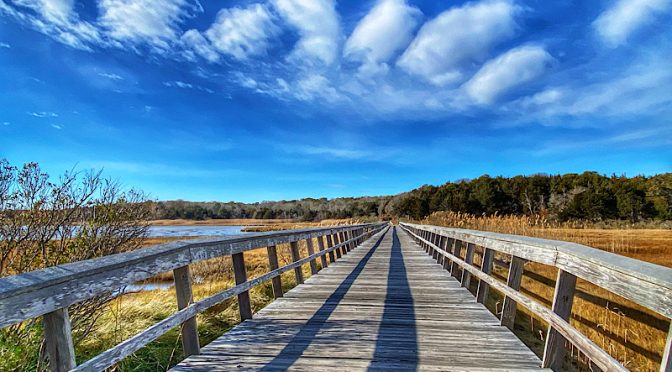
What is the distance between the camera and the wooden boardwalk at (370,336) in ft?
9.84

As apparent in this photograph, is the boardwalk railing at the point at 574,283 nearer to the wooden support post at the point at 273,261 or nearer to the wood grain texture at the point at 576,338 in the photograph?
the wood grain texture at the point at 576,338

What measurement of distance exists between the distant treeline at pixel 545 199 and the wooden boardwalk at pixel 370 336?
4656 mm

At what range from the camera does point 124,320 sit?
562cm

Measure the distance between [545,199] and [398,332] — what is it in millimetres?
72889

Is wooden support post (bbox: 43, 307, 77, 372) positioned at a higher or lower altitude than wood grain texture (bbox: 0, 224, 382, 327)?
lower

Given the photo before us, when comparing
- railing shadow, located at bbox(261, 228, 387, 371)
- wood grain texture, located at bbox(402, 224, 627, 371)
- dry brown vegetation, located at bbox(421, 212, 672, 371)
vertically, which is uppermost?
wood grain texture, located at bbox(402, 224, 627, 371)

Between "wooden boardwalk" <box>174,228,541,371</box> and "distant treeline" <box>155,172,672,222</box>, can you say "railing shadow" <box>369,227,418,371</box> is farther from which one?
"distant treeline" <box>155,172,672,222</box>

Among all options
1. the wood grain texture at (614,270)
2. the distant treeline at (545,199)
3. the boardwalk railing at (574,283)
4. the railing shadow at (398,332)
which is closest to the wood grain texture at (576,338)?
the boardwalk railing at (574,283)

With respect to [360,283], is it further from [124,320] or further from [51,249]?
[51,249]

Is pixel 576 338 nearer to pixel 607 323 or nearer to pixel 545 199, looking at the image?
pixel 607 323

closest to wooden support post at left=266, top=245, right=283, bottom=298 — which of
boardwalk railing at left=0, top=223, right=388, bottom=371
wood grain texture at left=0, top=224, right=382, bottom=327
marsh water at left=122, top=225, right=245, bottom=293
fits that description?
marsh water at left=122, top=225, right=245, bottom=293

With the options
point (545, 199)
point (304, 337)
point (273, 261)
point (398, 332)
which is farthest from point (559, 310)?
point (545, 199)

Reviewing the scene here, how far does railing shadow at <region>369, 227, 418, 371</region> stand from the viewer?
10.2 feet

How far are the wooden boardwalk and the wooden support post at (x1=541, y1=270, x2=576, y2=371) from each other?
0.17 m
